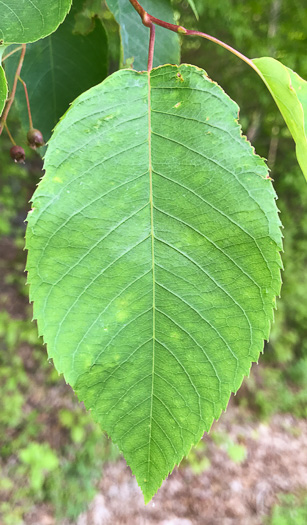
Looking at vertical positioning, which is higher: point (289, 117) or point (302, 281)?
point (289, 117)

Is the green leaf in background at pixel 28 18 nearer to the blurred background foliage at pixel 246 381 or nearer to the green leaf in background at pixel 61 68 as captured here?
the green leaf in background at pixel 61 68

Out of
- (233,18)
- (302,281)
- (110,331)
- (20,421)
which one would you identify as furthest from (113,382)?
(302,281)

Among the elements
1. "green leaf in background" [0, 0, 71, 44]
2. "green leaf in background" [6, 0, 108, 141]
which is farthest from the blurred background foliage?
"green leaf in background" [0, 0, 71, 44]

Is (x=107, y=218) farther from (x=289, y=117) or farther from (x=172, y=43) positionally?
(x=172, y=43)

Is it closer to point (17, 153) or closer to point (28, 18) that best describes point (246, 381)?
point (17, 153)

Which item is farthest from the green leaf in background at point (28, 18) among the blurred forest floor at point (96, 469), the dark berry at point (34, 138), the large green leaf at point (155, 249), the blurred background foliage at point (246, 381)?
the blurred forest floor at point (96, 469)

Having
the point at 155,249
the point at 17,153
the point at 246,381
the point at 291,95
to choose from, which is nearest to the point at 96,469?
the point at 246,381

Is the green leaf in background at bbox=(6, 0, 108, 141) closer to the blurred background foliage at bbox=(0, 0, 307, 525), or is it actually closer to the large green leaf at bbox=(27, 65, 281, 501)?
the large green leaf at bbox=(27, 65, 281, 501)
